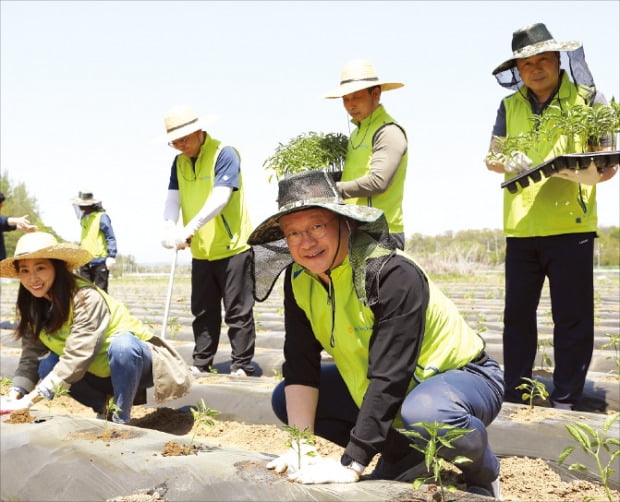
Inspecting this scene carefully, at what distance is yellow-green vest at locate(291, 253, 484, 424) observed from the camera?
6.96ft

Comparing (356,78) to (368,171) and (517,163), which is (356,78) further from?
(517,163)

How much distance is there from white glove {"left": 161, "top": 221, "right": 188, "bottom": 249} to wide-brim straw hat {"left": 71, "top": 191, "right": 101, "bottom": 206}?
3466 mm

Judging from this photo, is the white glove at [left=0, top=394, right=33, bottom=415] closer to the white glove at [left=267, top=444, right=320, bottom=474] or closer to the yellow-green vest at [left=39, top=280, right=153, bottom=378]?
the yellow-green vest at [left=39, top=280, right=153, bottom=378]

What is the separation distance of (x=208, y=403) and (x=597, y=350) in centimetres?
277

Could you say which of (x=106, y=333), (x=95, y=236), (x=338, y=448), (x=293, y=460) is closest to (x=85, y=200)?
(x=95, y=236)

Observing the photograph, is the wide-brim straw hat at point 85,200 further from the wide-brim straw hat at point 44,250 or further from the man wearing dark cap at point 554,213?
the man wearing dark cap at point 554,213

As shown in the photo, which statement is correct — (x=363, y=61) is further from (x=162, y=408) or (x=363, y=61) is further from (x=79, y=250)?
(x=162, y=408)

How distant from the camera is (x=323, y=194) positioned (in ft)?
6.86

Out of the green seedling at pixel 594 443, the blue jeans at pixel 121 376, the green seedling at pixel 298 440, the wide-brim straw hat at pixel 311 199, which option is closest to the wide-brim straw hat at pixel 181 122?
the blue jeans at pixel 121 376

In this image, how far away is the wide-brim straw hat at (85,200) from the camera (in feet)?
24.3

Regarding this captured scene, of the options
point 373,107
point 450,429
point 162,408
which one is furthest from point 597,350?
point 450,429

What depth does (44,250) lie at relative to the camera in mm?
3027

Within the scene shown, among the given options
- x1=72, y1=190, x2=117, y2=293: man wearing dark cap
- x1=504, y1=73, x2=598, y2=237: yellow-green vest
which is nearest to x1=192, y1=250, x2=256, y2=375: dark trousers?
x1=504, y1=73, x2=598, y2=237: yellow-green vest

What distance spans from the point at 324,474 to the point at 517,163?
186 cm
